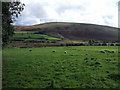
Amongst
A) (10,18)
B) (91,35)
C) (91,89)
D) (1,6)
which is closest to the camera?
(91,89)

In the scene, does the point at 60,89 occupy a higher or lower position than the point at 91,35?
lower

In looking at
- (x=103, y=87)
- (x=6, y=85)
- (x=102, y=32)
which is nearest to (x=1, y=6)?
(x=6, y=85)

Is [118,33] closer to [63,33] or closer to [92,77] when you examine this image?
[63,33]

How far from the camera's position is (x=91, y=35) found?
6093 inches

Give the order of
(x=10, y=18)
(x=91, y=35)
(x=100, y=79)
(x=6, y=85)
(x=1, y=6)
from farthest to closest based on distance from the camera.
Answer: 1. (x=91, y=35)
2. (x=10, y=18)
3. (x=1, y=6)
4. (x=100, y=79)
5. (x=6, y=85)

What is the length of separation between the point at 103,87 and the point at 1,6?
21.2m

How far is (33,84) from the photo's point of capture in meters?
12.1

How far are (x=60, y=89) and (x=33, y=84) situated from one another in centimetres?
252

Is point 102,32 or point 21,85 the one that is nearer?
point 21,85

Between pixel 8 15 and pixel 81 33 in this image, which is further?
pixel 81 33

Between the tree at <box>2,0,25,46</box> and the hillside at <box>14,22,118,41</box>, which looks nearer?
the tree at <box>2,0,25,46</box>

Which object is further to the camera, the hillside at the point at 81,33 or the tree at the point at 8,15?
the hillside at the point at 81,33

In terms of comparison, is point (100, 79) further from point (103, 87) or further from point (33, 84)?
point (33, 84)

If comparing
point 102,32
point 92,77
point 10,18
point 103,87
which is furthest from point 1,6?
point 102,32
